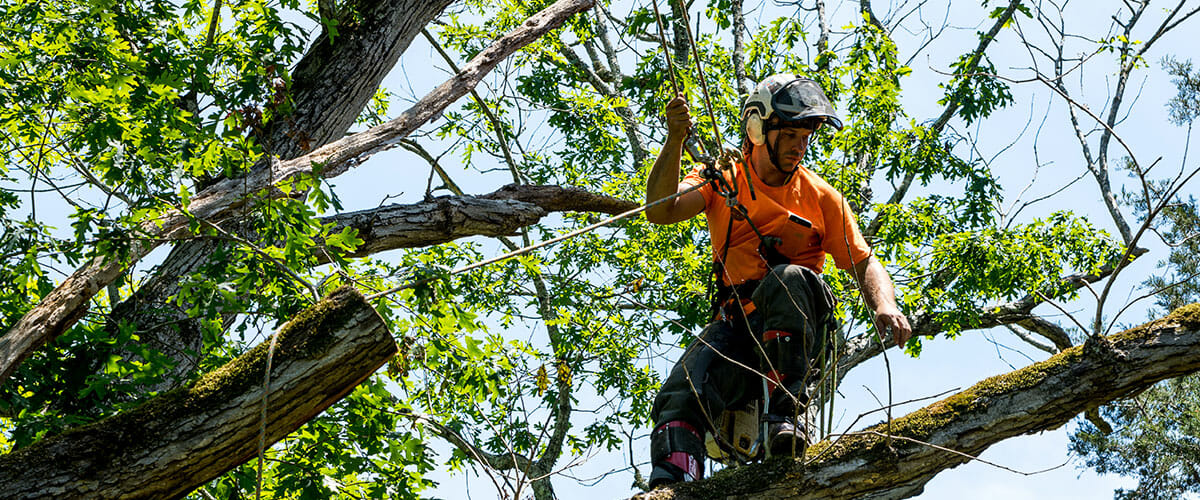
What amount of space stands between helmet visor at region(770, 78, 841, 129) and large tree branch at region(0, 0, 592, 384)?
186 cm

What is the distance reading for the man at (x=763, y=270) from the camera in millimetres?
3992

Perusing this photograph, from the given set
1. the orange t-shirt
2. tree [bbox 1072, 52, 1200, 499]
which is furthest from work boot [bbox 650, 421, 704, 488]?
tree [bbox 1072, 52, 1200, 499]

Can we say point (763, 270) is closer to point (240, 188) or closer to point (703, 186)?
point (703, 186)

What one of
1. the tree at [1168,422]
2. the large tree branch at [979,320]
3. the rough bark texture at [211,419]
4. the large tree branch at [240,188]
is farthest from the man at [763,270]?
the tree at [1168,422]

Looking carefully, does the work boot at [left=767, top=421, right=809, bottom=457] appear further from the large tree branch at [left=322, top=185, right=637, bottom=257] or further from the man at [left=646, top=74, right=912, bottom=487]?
the large tree branch at [left=322, top=185, right=637, bottom=257]

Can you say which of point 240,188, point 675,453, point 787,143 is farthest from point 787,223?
point 240,188

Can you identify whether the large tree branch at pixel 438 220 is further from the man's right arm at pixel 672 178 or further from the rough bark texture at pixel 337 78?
the man's right arm at pixel 672 178

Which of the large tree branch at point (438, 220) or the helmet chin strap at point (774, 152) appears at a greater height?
the large tree branch at point (438, 220)

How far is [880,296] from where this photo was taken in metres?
4.29

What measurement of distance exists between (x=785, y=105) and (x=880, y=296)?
0.86 metres

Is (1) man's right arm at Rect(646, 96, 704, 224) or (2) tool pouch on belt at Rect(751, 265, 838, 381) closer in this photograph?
(1) man's right arm at Rect(646, 96, 704, 224)

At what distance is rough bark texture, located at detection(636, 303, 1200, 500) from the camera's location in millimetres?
3369

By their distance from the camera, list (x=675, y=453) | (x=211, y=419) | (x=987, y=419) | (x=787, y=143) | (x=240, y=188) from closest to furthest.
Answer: (x=211, y=419), (x=987, y=419), (x=675, y=453), (x=787, y=143), (x=240, y=188)

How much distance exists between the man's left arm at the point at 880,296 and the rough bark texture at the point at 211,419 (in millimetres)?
1941
